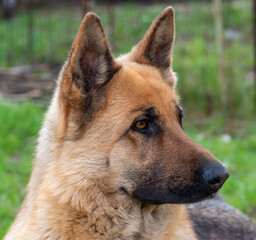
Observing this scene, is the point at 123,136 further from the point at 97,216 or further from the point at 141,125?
the point at 97,216

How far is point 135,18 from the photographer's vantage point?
1459 centimetres

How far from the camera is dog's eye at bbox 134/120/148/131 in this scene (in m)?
3.33

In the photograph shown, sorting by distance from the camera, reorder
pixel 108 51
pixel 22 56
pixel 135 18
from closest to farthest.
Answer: pixel 108 51, pixel 22 56, pixel 135 18

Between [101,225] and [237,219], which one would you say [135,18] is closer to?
[237,219]

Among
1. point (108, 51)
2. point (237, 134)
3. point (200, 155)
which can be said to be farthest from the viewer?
point (237, 134)

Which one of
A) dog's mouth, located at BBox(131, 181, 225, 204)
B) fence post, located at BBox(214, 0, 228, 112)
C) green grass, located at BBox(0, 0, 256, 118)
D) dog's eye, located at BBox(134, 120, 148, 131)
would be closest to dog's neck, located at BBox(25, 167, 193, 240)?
dog's mouth, located at BBox(131, 181, 225, 204)

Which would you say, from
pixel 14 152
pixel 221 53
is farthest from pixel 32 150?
pixel 221 53

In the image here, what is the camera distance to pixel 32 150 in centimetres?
557

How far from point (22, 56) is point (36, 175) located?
409 inches

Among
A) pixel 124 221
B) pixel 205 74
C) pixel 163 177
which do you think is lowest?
pixel 205 74

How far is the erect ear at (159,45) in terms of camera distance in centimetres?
387

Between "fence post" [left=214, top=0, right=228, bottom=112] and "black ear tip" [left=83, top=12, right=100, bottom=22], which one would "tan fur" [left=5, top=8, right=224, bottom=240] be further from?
"fence post" [left=214, top=0, right=228, bottom=112]

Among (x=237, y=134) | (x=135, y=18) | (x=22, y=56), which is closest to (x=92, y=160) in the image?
(x=237, y=134)

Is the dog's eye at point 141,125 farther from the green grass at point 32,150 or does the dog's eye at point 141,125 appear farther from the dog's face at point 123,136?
the green grass at point 32,150
